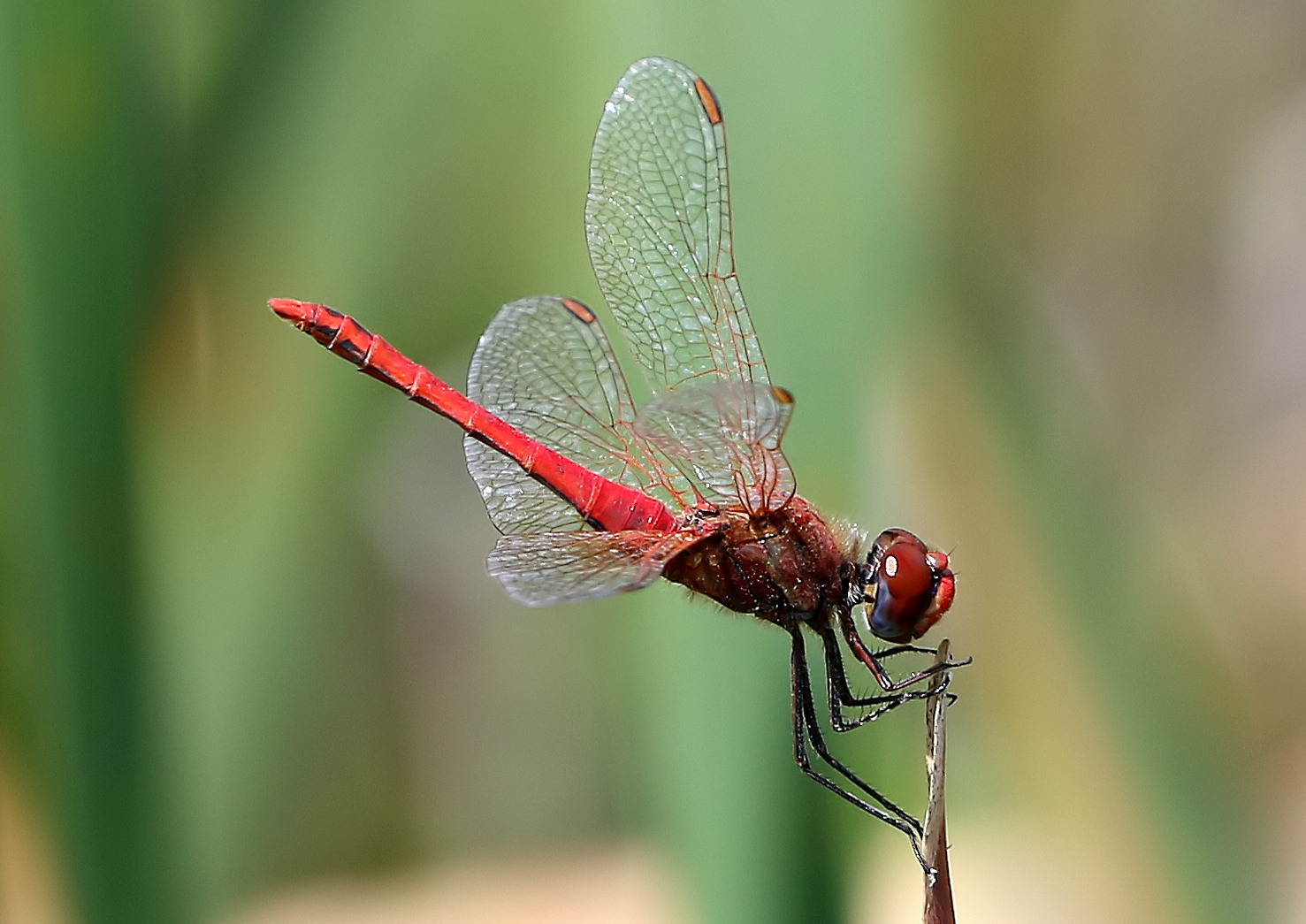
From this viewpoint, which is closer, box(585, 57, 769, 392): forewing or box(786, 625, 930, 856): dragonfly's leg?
box(786, 625, 930, 856): dragonfly's leg

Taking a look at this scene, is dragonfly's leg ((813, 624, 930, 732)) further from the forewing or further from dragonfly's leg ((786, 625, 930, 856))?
the forewing

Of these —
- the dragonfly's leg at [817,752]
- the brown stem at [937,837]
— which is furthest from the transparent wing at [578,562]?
the brown stem at [937,837]

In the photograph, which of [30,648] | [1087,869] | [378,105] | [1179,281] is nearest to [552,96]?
[378,105]

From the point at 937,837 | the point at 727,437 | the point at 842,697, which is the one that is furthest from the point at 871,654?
the point at 937,837

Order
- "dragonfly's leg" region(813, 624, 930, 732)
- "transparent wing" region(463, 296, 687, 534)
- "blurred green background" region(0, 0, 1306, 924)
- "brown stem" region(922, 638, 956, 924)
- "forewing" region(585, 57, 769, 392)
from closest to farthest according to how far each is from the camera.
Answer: "brown stem" region(922, 638, 956, 924) → "blurred green background" region(0, 0, 1306, 924) → "dragonfly's leg" region(813, 624, 930, 732) → "forewing" region(585, 57, 769, 392) → "transparent wing" region(463, 296, 687, 534)

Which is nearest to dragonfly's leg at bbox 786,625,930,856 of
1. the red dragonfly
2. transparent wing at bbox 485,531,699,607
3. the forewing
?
the red dragonfly

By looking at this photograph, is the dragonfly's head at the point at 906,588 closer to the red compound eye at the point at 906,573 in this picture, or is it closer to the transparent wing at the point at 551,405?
the red compound eye at the point at 906,573

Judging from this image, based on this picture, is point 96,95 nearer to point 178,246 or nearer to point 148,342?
point 148,342
